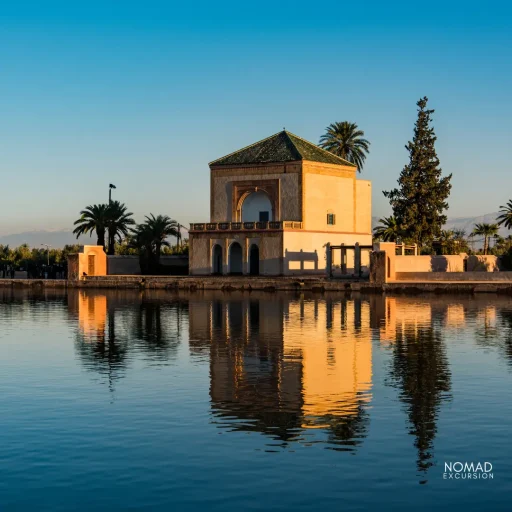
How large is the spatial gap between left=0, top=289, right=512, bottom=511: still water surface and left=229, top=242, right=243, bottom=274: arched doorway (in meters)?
35.5

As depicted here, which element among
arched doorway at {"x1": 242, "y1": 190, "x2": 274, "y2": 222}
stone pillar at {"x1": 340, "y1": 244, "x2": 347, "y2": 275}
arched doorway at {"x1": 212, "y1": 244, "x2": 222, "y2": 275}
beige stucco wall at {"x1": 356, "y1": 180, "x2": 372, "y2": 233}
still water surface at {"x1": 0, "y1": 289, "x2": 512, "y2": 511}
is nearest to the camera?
still water surface at {"x1": 0, "y1": 289, "x2": 512, "y2": 511}

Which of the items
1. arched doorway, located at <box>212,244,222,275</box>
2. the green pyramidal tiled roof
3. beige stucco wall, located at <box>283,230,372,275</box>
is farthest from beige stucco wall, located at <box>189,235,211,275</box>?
beige stucco wall, located at <box>283,230,372,275</box>

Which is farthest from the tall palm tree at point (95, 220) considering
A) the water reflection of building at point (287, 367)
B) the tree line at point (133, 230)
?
the water reflection of building at point (287, 367)

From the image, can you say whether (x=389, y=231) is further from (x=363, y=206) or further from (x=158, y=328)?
(x=158, y=328)

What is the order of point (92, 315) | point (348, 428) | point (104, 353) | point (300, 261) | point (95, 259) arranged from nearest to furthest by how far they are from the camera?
point (348, 428), point (104, 353), point (92, 315), point (300, 261), point (95, 259)

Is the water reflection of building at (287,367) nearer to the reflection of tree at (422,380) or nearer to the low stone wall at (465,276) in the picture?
the reflection of tree at (422,380)

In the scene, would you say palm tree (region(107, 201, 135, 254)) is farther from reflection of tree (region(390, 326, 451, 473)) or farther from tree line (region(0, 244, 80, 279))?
reflection of tree (region(390, 326, 451, 473))

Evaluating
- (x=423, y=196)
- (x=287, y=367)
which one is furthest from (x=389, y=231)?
(x=287, y=367)

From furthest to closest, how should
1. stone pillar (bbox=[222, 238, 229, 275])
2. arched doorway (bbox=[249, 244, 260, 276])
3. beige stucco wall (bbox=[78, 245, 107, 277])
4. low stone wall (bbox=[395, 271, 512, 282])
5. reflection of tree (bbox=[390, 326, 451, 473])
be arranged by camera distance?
beige stucco wall (bbox=[78, 245, 107, 277]), stone pillar (bbox=[222, 238, 229, 275]), arched doorway (bbox=[249, 244, 260, 276]), low stone wall (bbox=[395, 271, 512, 282]), reflection of tree (bbox=[390, 326, 451, 473])

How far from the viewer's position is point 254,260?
6869cm

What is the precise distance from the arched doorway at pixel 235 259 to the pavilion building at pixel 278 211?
2.7 inches

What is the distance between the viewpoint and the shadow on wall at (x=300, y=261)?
219 ft

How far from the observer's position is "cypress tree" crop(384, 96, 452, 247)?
73.8 meters

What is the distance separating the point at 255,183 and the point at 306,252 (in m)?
6.84
